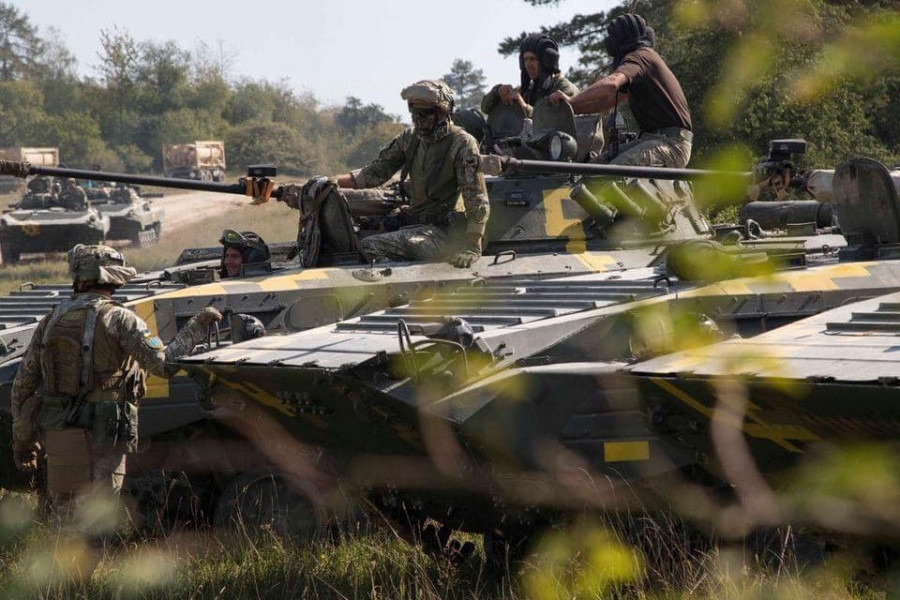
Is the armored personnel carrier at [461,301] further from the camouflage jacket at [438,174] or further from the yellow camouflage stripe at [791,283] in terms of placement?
the camouflage jacket at [438,174]

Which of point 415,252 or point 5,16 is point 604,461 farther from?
point 5,16

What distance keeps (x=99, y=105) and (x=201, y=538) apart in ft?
169

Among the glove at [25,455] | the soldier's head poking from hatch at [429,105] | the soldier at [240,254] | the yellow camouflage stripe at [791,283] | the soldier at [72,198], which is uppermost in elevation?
the soldier's head poking from hatch at [429,105]

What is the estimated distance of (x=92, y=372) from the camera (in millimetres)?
7230

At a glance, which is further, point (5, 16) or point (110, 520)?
point (5, 16)

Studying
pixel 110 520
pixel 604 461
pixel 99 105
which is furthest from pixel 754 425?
pixel 99 105

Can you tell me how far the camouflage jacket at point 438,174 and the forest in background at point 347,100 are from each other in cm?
193

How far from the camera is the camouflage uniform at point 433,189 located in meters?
9.68

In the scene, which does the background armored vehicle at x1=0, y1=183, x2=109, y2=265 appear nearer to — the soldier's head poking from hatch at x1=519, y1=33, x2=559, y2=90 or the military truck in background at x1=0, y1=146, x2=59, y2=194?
the military truck in background at x1=0, y1=146, x2=59, y2=194

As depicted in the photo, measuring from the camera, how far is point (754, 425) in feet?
18.7

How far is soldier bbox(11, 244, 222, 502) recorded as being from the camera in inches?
284

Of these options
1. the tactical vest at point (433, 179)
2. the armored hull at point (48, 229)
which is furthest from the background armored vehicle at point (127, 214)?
the tactical vest at point (433, 179)

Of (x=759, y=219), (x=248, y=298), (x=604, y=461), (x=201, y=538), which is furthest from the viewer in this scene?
(x=759, y=219)

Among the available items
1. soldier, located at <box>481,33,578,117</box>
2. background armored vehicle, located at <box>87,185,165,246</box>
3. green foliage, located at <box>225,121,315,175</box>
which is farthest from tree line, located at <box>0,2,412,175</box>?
soldier, located at <box>481,33,578,117</box>
